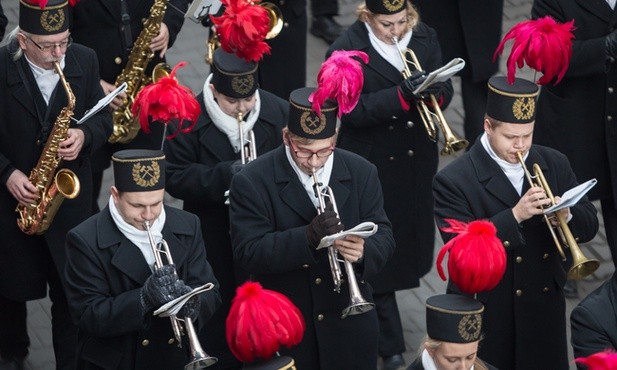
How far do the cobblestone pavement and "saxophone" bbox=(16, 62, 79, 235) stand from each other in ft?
4.25

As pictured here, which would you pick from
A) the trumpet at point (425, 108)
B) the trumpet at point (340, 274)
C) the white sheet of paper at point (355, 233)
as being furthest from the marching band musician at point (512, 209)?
the trumpet at point (425, 108)

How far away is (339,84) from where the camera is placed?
344 inches

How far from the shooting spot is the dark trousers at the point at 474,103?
1269cm

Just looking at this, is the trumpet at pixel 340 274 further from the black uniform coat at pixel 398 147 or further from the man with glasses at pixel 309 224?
the black uniform coat at pixel 398 147

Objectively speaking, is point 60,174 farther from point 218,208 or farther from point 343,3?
point 343,3

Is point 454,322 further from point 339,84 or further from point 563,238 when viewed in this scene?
point 339,84

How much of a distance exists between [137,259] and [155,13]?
321 centimetres

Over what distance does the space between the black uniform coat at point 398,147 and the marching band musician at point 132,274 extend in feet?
7.33

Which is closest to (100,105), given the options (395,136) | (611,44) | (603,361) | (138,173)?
(138,173)

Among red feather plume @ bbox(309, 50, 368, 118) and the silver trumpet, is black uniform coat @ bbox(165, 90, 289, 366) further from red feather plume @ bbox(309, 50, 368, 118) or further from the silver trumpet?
the silver trumpet

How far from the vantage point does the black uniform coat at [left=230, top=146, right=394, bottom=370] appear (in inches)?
348

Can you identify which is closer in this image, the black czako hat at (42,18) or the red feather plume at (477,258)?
the red feather plume at (477,258)

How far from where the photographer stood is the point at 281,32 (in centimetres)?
1270

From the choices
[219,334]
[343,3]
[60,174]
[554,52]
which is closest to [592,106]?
[554,52]
